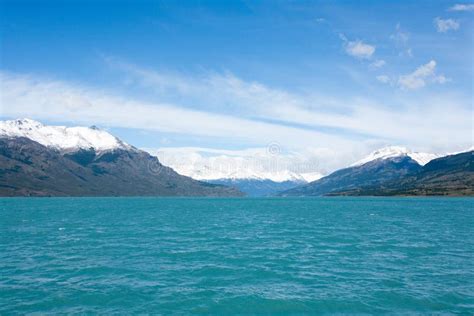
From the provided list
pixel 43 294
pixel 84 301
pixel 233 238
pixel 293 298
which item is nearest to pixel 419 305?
pixel 293 298

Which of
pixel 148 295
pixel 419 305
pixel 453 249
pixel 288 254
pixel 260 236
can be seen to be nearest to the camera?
pixel 419 305

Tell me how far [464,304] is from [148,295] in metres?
31.3

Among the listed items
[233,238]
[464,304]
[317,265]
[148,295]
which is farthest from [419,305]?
[233,238]

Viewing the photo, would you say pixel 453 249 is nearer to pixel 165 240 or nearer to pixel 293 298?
pixel 293 298

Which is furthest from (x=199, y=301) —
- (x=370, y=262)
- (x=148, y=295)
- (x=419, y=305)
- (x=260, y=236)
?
(x=260, y=236)

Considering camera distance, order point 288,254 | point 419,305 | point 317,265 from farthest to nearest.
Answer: point 288,254, point 317,265, point 419,305

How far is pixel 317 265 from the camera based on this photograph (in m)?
57.6

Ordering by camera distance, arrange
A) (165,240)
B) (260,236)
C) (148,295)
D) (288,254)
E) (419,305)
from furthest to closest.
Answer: (260,236) → (165,240) → (288,254) → (148,295) → (419,305)

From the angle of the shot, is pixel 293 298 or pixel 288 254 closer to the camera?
pixel 293 298

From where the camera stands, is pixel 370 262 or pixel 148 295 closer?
pixel 148 295

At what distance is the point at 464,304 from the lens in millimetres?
40188

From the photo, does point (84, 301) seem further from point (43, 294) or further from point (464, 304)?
point (464, 304)

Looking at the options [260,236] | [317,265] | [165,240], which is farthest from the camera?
[260,236]

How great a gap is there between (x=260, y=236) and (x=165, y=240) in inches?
816
